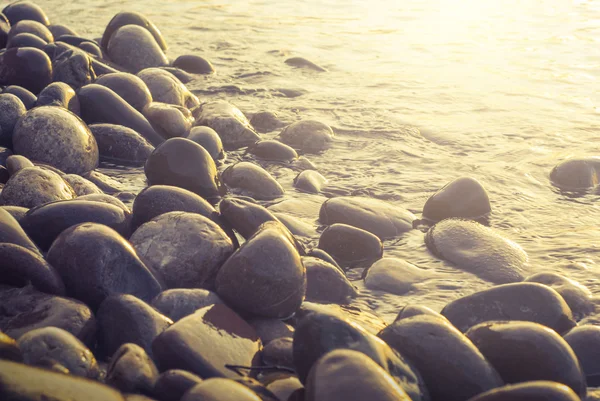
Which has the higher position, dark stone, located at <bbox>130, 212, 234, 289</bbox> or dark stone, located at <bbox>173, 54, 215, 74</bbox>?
dark stone, located at <bbox>130, 212, 234, 289</bbox>

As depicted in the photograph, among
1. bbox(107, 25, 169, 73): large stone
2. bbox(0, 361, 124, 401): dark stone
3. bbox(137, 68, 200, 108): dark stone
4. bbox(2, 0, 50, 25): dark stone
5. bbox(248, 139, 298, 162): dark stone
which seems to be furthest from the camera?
bbox(2, 0, 50, 25): dark stone

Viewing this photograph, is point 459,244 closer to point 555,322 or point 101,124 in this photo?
point 555,322

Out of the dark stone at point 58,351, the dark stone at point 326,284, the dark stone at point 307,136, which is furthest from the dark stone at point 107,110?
the dark stone at point 58,351

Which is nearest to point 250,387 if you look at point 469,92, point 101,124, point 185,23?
point 101,124

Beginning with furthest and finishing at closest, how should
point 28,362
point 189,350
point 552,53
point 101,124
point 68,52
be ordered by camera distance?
point 552,53
point 68,52
point 101,124
point 189,350
point 28,362

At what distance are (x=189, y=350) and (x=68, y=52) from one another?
14.8 ft

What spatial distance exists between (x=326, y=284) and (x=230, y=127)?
266 cm

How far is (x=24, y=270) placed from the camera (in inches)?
109

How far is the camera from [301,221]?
13.6 feet

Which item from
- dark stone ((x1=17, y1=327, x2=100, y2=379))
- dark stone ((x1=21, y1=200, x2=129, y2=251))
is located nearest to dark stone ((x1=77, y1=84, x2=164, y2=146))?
dark stone ((x1=21, y1=200, x2=129, y2=251))

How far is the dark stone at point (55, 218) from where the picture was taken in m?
3.23

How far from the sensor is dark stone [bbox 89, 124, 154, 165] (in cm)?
501

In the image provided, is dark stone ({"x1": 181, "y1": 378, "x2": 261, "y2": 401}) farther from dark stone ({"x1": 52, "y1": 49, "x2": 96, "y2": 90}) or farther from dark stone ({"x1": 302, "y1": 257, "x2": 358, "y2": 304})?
dark stone ({"x1": 52, "y1": 49, "x2": 96, "y2": 90})

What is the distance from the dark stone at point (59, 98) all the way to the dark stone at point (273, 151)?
1.39 meters
